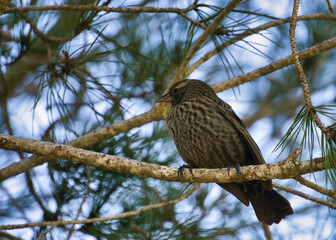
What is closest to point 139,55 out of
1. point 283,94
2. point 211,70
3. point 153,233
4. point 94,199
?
point 94,199

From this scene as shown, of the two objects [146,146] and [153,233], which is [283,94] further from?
[153,233]

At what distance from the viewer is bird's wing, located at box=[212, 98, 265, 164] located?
3.41 m

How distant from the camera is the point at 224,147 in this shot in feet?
11.5

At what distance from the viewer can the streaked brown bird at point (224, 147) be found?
11.5 ft

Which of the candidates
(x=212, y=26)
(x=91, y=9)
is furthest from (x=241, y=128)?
(x=91, y=9)

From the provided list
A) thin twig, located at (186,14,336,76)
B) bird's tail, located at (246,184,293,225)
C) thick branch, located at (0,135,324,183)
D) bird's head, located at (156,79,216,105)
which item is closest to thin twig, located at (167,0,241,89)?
bird's head, located at (156,79,216,105)

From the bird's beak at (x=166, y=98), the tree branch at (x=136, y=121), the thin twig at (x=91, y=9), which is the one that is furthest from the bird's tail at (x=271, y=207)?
the thin twig at (x=91, y=9)

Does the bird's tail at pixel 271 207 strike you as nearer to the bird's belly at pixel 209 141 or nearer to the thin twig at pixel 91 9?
the bird's belly at pixel 209 141

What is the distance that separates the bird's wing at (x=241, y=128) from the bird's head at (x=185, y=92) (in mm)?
185

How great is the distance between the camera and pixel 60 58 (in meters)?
3.81

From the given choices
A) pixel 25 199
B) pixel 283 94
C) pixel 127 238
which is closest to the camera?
pixel 127 238

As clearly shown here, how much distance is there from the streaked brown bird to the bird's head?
0.71 ft

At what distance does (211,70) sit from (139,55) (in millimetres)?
2123

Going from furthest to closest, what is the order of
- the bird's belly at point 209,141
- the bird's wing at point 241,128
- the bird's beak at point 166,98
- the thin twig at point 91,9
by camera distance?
1. the bird's beak at point 166,98
2. the bird's belly at point 209,141
3. the bird's wing at point 241,128
4. the thin twig at point 91,9
